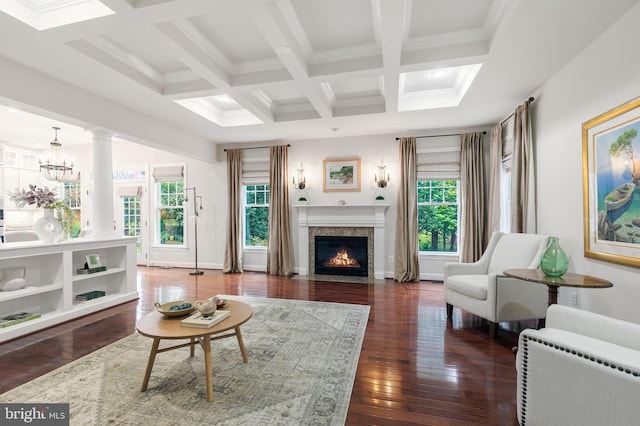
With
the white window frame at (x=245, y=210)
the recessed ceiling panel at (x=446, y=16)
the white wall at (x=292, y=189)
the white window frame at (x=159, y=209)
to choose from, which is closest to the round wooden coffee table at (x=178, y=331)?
the recessed ceiling panel at (x=446, y=16)

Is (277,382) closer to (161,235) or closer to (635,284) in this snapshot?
(635,284)

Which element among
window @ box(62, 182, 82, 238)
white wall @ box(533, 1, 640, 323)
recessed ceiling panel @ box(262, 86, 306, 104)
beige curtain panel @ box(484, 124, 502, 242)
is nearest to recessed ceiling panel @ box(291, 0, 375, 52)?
recessed ceiling panel @ box(262, 86, 306, 104)

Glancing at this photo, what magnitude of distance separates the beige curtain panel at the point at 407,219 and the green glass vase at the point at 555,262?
2802mm

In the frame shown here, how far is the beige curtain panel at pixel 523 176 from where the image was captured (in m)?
3.48

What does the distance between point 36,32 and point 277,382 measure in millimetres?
3348

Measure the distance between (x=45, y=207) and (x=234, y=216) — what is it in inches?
120

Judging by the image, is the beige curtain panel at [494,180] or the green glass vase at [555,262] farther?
the beige curtain panel at [494,180]

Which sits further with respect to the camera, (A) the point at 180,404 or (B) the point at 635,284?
(B) the point at 635,284

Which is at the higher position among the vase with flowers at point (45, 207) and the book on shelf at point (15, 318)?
the vase with flowers at point (45, 207)

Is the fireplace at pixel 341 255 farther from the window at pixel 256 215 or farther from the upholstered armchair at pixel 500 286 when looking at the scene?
the upholstered armchair at pixel 500 286

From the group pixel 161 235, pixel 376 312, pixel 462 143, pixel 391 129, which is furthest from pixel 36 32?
pixel 462 143

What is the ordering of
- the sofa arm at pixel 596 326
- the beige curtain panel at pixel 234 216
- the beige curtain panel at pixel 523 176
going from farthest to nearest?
the beige curtain panel at pixel 234 216 → the beige curtain panel at pixel 523 176 → the sofa arm at pixel 596 326

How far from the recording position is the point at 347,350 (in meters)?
2.54

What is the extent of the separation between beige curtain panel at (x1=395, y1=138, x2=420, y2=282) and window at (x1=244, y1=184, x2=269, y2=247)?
2.79 m
